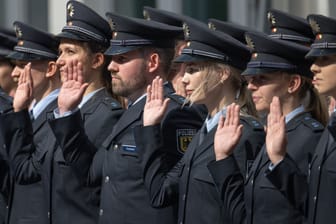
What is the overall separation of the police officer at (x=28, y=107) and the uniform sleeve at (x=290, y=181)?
204 centimetres

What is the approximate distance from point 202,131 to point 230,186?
47cm

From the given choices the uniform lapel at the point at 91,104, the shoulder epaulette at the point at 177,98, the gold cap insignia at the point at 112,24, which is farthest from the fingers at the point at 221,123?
the uniform lapel at the point at 91,104

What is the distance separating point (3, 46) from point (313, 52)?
3531 mm

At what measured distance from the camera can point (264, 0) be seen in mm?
13289

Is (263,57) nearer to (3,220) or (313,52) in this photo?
(313,52)

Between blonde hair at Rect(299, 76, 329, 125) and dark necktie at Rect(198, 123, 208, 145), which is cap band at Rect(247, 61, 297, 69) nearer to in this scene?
blonde hair at Rect(299, 76, 329, 125)

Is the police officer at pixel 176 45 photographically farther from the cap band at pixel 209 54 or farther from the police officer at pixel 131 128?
the cap band at pixel 209 54

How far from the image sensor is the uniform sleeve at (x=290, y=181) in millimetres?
6715

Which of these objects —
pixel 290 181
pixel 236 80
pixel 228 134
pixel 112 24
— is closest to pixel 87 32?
pixel 112 24

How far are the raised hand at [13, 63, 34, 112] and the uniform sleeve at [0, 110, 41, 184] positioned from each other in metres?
0.05

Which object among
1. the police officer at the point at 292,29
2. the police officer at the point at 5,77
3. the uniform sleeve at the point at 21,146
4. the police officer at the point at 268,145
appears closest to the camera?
the police officer at the point at 268,145

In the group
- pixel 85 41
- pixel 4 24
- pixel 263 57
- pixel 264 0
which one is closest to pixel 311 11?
pixel 264 0

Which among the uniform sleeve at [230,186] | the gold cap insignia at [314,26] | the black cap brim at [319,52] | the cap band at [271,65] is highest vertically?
the gold cap insignia at [314,26]

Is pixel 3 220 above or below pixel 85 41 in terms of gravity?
below
